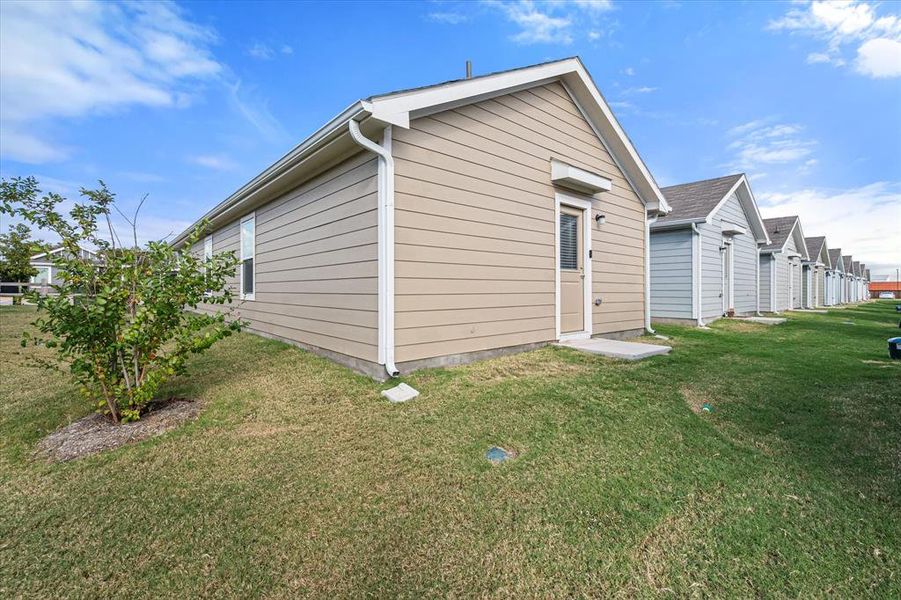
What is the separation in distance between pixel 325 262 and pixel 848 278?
155ft

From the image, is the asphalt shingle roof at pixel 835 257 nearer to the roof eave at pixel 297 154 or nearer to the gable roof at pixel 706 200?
the gable roof at pixel 706 200

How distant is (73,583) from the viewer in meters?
1.60

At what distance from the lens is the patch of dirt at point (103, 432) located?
9.06ft

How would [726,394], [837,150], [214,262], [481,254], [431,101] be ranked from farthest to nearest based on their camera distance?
[837,150] → [481,254] → [431,101] → [726,394] → [214,262]

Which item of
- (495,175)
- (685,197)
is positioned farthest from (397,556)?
(685,197)

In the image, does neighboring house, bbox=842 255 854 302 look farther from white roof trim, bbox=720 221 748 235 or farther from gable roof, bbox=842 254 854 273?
white roof trim, bbox=720 221 748 235

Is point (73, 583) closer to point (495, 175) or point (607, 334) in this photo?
point (495, 175)

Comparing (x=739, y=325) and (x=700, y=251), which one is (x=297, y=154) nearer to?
(x=700, y=251)

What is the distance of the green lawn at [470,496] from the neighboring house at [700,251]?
21.7ft

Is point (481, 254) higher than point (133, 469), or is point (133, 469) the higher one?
point (481, 254)

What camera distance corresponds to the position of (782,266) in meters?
16.7

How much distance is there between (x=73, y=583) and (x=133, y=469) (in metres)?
1.03

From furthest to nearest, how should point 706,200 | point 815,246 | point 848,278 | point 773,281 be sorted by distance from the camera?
point 848,278
point 815,246
point 773,281
point 706,200

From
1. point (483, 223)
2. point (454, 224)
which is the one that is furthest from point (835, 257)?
point (454, 224)
